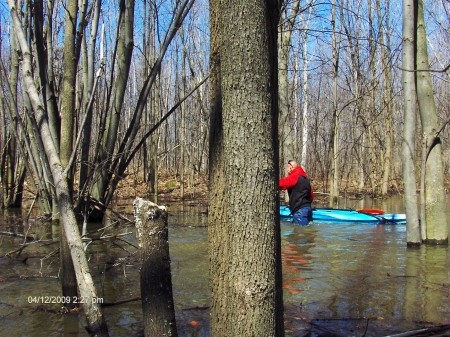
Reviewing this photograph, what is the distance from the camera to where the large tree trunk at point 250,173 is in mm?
2039

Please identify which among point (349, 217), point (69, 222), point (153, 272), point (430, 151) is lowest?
point (349, 217)

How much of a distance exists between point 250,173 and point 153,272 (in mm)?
788

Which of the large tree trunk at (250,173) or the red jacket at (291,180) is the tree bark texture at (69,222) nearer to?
the large tree trunk at (250,173)

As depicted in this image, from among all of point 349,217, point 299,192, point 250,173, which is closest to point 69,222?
point 250,173

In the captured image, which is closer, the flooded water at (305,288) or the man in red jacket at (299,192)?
the flooded water at (305,288)

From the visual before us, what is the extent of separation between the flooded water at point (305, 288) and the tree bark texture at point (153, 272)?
62.7 inches

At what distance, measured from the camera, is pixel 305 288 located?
17.8 ft

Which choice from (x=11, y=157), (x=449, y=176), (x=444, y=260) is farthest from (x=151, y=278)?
(x=449, y=176)

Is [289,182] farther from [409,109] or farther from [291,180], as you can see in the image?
[409,109]

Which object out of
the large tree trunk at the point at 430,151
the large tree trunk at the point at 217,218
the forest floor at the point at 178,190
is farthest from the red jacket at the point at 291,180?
the large tree trunk at the point at 217,218

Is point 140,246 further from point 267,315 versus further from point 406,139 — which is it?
point 406,139

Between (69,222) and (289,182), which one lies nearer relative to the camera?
(69,222)

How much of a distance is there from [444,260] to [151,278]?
5657mm

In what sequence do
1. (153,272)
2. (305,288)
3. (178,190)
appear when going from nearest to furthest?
(153,272) < (305,288) < (178,190)
